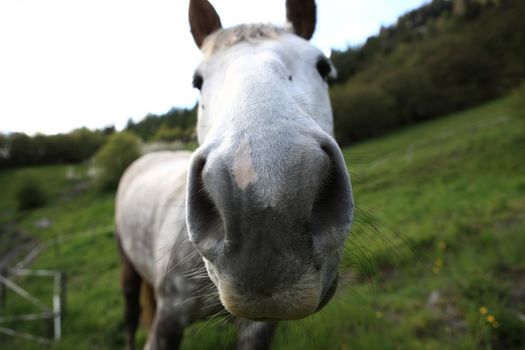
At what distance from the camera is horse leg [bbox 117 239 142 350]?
413 cm

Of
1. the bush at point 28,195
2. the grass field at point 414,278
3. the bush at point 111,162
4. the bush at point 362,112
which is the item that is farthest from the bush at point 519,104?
the bush at point 28,195

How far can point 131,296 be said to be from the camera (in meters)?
4.12

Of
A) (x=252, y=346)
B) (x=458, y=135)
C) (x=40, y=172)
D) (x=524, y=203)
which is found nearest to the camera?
(x=252, y=346)

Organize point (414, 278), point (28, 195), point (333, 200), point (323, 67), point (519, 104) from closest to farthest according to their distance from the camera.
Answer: point (333, 200), point (323, 67), point (414, 278), point (519, 104), point (28, 195)

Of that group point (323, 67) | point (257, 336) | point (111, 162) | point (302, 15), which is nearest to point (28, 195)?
point (111, 162)

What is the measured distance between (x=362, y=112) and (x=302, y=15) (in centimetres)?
2580

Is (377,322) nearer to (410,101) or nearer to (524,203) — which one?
(524,203)

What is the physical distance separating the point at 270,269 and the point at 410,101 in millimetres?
35778

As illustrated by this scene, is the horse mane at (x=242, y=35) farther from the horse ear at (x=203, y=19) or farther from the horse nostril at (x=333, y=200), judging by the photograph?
the horse nostril at (x=333, y=200)

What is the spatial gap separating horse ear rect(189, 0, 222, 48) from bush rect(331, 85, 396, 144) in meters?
22.1

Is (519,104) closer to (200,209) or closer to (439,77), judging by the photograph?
(200,209)

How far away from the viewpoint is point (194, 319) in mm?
2408

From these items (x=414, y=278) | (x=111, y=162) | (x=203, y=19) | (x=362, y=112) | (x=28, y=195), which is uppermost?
(x=203, y=19)

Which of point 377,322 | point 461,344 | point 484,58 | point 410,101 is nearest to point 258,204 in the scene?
point 461,344
